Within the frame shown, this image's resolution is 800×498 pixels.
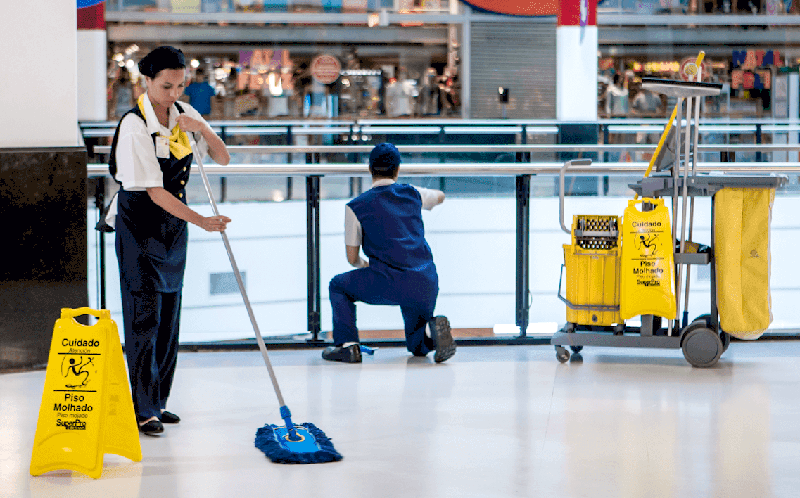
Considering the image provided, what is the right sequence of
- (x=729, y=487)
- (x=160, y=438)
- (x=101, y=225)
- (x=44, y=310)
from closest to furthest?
(x=729, y=487), (x=160, y=438), (x=101, y=225), (x=44, y=310)

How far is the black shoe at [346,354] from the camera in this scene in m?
4.58

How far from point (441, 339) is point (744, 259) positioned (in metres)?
1.39

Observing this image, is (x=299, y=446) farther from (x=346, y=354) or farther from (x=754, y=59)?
(x=754, y=59)

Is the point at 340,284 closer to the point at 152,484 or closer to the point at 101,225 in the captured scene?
the point at 101,225

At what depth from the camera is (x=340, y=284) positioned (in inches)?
180

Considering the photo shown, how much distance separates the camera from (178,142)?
3.23 meters

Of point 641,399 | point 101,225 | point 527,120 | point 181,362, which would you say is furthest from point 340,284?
point 527,120

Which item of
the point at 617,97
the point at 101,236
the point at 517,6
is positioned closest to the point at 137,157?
the point at 101,236

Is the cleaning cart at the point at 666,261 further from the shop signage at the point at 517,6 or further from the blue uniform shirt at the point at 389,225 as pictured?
the shop signage at the point at 517,6

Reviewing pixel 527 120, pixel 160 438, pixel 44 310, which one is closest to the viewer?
pixel 160 438

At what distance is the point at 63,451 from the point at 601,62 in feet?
45.7

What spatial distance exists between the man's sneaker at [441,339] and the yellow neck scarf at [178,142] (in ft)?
5.56

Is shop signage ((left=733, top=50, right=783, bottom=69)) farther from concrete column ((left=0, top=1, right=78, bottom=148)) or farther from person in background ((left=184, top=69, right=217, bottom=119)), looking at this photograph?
concrete column ((left=0, top=1, right=78, bottom=148))

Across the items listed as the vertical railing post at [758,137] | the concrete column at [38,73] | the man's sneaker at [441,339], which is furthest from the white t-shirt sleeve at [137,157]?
the vertical railing post at [758,137]
